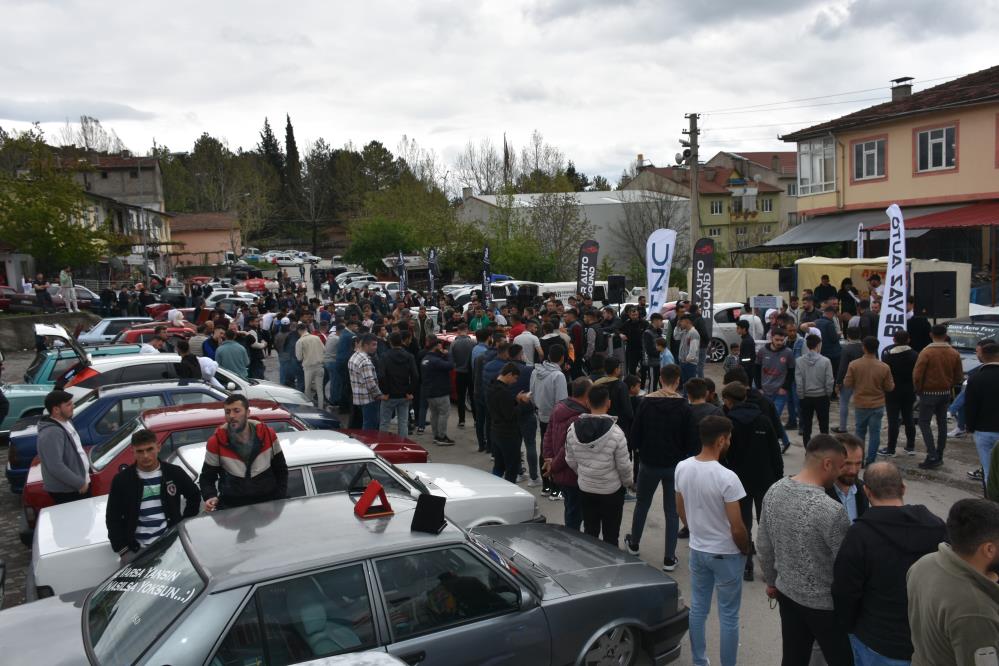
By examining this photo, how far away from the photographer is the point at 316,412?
1117 centimetres

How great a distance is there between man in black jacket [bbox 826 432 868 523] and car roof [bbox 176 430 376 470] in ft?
11.9

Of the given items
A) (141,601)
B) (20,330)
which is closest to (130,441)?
(141,601)

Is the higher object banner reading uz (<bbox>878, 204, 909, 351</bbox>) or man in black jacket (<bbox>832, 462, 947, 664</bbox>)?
banner reading uz (<bbox>878, 204, 909, 351</bbox>)

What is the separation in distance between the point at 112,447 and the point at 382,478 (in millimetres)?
3179

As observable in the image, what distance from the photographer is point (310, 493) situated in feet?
20.4

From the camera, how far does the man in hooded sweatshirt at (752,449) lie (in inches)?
252

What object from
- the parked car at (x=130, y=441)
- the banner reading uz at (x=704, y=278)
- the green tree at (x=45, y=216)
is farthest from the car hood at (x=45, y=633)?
the green tree at (x=45, y=216)

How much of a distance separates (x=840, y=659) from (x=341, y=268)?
53.7 m

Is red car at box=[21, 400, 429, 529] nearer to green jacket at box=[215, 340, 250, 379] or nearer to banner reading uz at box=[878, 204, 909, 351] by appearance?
green jacket at box=[215, 340, 250, 379]

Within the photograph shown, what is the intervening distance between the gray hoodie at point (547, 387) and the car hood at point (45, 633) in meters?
5.50

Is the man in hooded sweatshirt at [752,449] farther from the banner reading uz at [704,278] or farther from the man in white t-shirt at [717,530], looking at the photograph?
the banner reading uz at [704,278]

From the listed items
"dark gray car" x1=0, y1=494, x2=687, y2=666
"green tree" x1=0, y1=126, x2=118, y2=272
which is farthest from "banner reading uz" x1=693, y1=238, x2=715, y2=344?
"green tree" x1=0, y1=126, x2=118, y2=272

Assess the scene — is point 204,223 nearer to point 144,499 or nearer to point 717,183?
point 717,183

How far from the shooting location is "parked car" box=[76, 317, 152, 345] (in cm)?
1792
